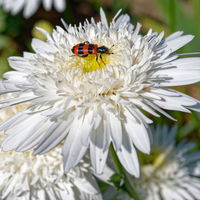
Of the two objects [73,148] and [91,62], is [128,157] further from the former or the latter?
[91,62]

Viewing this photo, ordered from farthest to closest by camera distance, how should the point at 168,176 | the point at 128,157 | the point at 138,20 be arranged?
the point at 138,20, the point at 168,176, the point at 128,157

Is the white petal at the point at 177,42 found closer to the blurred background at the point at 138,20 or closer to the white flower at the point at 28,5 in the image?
the blurred background at the point at 138,20

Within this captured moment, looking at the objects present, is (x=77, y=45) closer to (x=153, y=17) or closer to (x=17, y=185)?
(x=17, y=185)

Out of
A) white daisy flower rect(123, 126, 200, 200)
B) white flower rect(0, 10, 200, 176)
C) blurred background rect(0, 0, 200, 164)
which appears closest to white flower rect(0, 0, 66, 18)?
blurred background rect(0, 0, 200, 164)

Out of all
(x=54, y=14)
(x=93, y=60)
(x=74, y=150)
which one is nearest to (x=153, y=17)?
(x=54, y=14)

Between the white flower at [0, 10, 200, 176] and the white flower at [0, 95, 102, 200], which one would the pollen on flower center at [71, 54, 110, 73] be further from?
the white flower at [0, 95, 102, 200]

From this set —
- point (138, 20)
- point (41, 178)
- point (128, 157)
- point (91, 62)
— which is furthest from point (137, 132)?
point (138, 20)

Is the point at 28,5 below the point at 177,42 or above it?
above
